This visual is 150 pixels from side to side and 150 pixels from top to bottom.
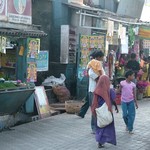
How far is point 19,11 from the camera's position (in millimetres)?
9133

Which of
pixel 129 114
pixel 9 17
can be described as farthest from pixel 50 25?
pixel 129 114

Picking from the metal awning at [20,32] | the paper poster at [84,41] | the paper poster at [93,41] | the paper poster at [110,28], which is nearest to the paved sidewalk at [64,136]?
the metal awning at [20,32]

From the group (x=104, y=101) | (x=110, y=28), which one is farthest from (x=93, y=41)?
(x=104, y=101)

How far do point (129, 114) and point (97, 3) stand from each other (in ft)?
26.8

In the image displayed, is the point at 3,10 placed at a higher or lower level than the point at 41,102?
higher

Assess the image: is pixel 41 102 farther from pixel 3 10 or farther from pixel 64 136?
pixel 3 10

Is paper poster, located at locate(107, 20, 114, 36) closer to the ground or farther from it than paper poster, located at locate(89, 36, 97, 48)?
farther from it

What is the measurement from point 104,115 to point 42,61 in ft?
15.4

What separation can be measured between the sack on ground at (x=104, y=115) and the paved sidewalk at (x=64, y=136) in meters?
0.58

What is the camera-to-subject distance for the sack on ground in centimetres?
659

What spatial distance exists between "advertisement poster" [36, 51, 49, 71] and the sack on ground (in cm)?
441

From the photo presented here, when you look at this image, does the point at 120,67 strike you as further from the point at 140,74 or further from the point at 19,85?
the point at 19,85

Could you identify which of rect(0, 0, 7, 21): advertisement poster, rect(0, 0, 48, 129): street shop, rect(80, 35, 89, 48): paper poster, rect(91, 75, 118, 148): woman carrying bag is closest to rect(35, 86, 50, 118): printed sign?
rect(0, 0, 48, 129): street shop

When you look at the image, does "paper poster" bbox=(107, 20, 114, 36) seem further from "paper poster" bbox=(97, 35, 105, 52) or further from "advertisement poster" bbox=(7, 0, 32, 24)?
"advertisement poster" bbox=(7, 0, 32, 24)
